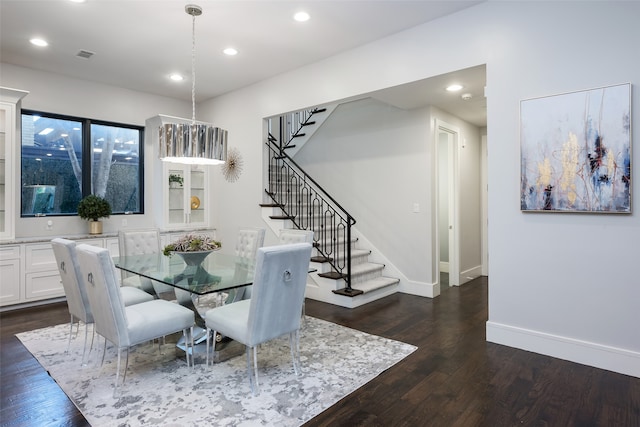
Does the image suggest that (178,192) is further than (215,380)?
Yes

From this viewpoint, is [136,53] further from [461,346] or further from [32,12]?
[461,346]

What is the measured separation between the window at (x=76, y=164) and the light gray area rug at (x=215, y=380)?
2.26 metres

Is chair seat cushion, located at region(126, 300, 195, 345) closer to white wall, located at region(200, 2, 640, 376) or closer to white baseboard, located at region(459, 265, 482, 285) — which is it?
white wall, located at region(200, 2, 640, 376)

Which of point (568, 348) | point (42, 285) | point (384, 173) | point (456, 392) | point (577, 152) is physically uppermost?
point (384, 173)

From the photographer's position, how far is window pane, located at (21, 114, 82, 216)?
15.8 feet

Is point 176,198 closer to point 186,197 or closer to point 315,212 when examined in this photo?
point 186,197

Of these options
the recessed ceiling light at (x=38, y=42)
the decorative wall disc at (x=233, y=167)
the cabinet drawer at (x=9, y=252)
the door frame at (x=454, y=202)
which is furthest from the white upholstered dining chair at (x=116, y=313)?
the door frame at (x=454, y=202)

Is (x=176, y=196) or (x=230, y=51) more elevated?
(x=230, y=51)

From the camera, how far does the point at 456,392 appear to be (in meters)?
2.42

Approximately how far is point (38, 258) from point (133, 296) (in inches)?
87.7

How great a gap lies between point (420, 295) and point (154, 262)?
3430mm

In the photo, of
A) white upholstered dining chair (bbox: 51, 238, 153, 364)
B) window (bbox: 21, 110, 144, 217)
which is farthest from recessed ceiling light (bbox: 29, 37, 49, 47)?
white upholstered dining chair (bbox: 51, 238, 153, 364)

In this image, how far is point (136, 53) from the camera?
14.1 feet

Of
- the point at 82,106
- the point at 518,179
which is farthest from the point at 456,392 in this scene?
the point at 82,106
